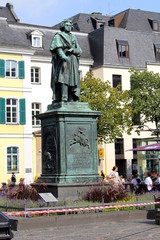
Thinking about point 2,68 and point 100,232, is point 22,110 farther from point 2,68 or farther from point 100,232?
point 100,232

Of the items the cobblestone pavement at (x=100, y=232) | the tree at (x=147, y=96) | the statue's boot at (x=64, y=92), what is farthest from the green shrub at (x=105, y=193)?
the tree at (x=147, y=96)

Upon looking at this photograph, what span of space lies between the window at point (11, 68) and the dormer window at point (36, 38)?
192 inches

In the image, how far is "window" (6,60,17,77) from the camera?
4147 cm

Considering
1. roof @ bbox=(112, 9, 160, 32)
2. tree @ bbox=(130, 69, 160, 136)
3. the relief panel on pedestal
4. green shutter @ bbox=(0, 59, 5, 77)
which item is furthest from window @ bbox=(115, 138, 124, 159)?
the relief panel on pedestal

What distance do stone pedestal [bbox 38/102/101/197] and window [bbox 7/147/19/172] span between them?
24624 millimetres

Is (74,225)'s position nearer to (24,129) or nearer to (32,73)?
(24,129)

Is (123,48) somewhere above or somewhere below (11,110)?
above

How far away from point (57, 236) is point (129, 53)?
1544 inches

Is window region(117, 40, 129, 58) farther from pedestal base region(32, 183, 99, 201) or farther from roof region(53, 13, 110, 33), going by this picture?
pedestal base region(32, 183, 99, 201)

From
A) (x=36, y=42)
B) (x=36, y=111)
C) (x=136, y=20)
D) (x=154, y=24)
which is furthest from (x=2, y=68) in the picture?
(x=154, y=24)

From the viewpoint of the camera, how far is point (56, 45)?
53.7 ft

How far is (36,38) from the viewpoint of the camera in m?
46.5

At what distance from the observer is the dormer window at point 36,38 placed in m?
46.1

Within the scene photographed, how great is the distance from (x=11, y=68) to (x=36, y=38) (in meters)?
5.84
